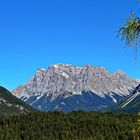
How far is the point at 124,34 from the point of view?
1386 centimetres

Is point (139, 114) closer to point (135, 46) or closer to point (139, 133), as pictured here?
point (139, 133)

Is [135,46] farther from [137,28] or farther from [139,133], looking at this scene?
[139,133]

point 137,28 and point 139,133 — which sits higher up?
point 137,28

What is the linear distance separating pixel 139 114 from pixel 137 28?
263cm

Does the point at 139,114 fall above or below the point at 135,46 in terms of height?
below

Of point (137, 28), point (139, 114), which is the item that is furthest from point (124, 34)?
point (139, 114)

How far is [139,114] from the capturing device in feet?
41.1

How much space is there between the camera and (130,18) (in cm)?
1384

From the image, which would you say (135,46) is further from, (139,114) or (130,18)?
(139,114)

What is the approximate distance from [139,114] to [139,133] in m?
0.62

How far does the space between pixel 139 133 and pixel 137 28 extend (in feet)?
10.1

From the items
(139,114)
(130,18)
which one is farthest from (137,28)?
(139,114)

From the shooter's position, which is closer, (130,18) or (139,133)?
(139,133)

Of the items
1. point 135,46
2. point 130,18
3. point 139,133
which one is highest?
point 130,18
